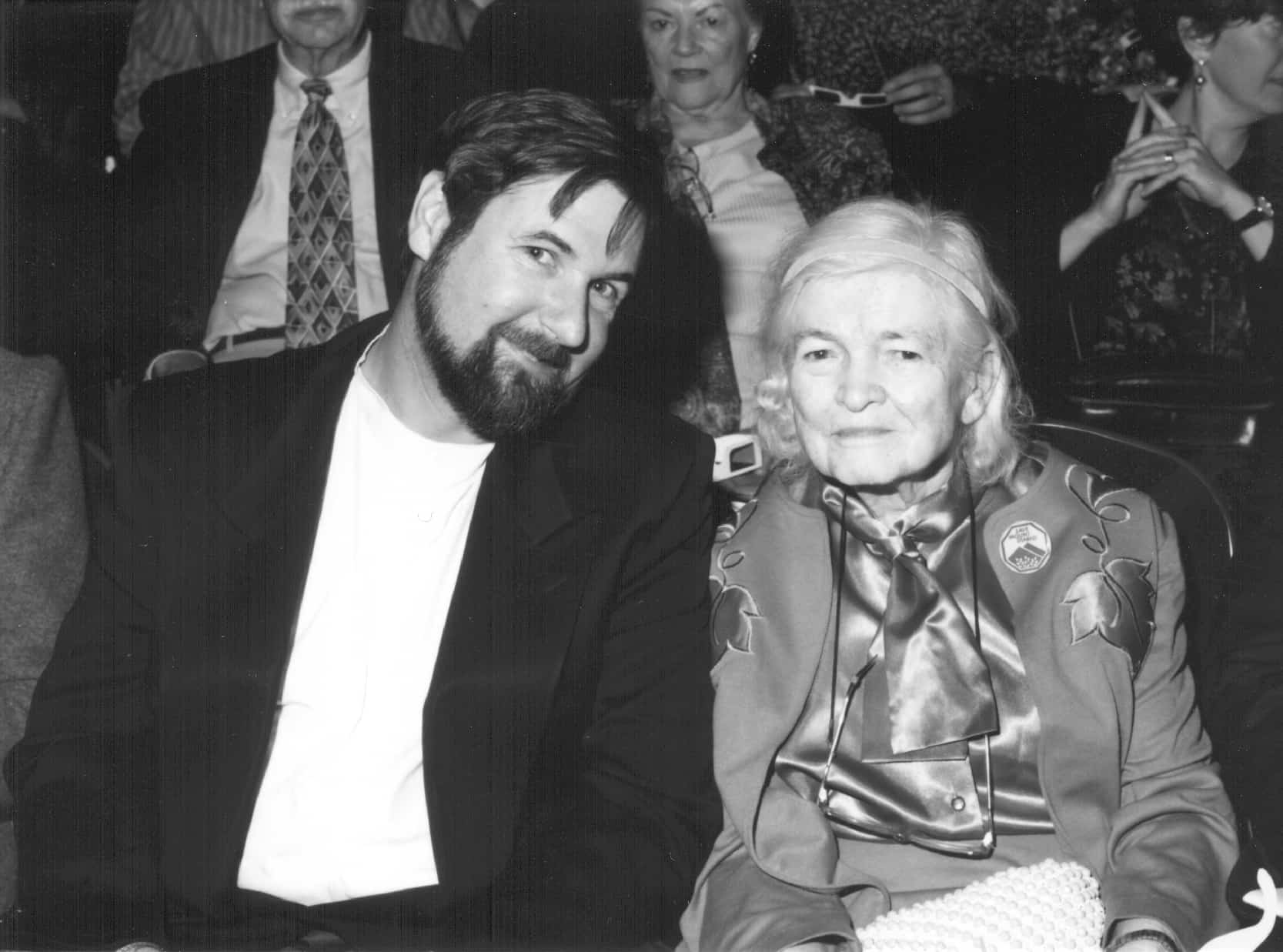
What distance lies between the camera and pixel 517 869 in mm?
2086

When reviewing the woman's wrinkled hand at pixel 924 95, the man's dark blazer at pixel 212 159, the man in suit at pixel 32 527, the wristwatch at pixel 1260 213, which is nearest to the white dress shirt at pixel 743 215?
the woman's wrinkled hand at pixel 924 95

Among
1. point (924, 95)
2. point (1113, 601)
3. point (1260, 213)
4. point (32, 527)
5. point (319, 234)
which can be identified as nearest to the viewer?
point (1113, 601)

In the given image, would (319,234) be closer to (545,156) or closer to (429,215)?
(429,215)

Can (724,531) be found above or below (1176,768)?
above

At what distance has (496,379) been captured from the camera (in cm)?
216

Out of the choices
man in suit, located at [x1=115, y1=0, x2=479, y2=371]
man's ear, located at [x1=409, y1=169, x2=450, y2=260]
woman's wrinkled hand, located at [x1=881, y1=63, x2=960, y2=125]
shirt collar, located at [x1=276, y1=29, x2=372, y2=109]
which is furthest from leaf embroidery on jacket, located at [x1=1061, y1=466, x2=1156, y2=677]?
shirt collar, located at [x1=276, y1=29, x2=372, y2=109]

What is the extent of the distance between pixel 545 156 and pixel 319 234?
4.88ft

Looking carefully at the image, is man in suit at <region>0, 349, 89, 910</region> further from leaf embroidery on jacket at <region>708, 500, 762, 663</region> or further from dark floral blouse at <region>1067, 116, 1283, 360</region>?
dark floral blouse at <region>1067, 116, 1283, 360</region>

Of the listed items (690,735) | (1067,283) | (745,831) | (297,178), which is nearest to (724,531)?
(690,735)

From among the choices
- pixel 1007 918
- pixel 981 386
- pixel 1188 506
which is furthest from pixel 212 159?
pixel 1007 918

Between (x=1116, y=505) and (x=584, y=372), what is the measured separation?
0.87 metres

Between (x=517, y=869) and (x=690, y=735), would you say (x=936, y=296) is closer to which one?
(x=690, y=735)

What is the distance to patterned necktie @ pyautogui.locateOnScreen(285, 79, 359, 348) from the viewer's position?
3.45 m

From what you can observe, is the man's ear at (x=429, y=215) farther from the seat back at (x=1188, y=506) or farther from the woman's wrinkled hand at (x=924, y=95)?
the woman's wrinkled hand at (x=924, y=95)
